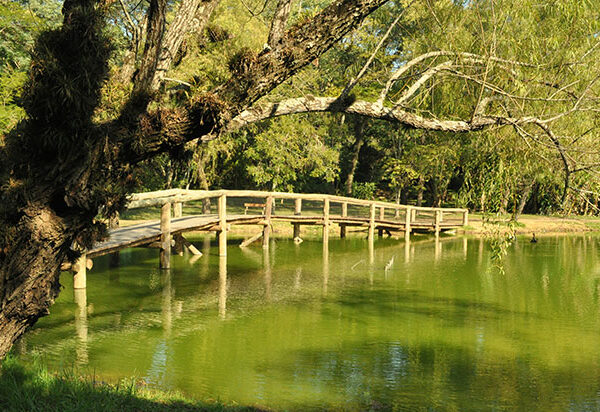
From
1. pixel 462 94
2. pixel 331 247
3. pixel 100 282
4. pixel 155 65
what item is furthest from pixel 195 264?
pixel 155 65

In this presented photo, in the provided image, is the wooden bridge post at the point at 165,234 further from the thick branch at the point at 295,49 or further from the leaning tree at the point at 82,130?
the thick branch at the point at 295,49

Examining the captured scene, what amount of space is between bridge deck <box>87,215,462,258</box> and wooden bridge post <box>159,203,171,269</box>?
136 millimetres

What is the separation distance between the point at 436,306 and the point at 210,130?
856 centimetres

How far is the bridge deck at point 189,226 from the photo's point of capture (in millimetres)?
11703

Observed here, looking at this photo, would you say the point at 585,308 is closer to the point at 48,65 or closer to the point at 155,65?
the point at 155,65

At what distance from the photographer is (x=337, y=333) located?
956 cm

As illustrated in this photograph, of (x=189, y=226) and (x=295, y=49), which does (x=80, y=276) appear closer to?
(x=189, y=226)

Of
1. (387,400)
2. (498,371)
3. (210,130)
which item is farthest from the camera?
(498,371)

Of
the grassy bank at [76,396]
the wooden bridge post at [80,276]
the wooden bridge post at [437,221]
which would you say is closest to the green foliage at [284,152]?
the wooden bridge post at [437,221]

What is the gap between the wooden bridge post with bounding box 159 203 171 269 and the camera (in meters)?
13.7

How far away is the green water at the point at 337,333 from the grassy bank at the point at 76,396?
34.8 inches

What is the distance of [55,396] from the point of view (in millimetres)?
5324

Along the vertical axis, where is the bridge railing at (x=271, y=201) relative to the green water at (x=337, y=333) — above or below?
above

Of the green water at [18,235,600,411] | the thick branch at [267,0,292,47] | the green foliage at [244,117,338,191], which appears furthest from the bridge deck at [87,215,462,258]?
the thick branch at [267,0,292,47]
